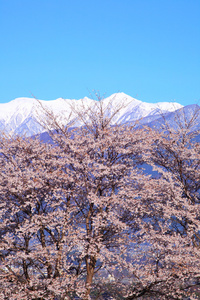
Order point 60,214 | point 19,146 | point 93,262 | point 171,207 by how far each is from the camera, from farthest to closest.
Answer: point 19,146 → point 171,207 → point 93,262 → point 60,214

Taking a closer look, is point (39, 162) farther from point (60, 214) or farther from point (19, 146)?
point (60, 214)

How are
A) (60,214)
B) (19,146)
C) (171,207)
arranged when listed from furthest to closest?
(19,146)
(171,207)
(60,214)

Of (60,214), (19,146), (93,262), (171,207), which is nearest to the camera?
(60,214)

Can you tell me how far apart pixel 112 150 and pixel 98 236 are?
4.93 m

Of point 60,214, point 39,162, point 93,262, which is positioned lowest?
point 93,262

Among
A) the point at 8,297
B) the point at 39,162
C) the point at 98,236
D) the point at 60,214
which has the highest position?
the point at 39,162

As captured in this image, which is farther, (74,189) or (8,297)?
(74,189)

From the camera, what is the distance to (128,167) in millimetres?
17750

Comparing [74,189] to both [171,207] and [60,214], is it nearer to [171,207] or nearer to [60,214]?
[60,214]

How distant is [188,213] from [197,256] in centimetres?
204

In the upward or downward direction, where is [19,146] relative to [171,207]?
upward

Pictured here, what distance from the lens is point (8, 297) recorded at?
50.6 feet

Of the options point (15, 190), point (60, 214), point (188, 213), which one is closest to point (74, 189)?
point (60, 214)

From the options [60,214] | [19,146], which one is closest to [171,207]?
[60,214]
